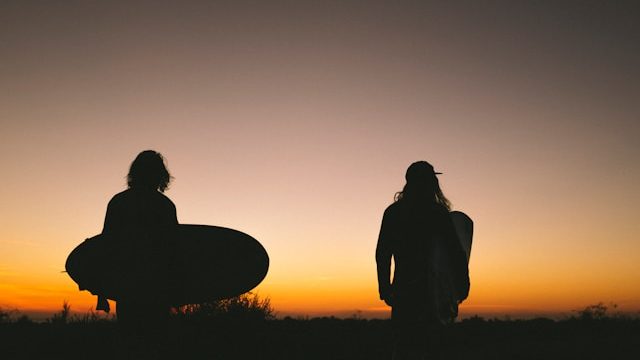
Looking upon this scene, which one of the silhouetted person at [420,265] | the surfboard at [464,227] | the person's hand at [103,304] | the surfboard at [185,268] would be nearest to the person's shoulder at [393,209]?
the silhouetted person at [420,265]

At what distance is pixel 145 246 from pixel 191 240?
2.32 meters

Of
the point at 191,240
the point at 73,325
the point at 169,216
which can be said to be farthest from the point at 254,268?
the point at 73,325

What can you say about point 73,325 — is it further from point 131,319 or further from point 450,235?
point 450,235

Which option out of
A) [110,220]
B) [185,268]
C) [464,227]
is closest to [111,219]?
[110,220]

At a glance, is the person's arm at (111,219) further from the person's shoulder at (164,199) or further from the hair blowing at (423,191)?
the hair blowing at (423,191)

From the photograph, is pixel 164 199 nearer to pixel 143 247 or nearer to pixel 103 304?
pixel 143 247

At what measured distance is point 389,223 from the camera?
4.54 metres

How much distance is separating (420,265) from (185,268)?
3247mm

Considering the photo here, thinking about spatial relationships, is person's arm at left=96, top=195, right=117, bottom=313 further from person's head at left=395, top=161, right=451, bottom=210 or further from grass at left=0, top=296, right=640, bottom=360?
person's head at left=395, top=161, right=451, bottom=210

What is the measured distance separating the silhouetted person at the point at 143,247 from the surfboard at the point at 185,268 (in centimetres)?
1

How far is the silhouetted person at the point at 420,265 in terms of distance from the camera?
168 inches

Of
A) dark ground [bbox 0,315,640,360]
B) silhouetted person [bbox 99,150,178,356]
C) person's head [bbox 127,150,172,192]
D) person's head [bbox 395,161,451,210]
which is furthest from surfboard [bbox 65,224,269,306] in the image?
person's head [bbox 395,161,451,210]

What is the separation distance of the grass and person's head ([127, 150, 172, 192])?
1.30 metres

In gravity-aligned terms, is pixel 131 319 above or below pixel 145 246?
below
